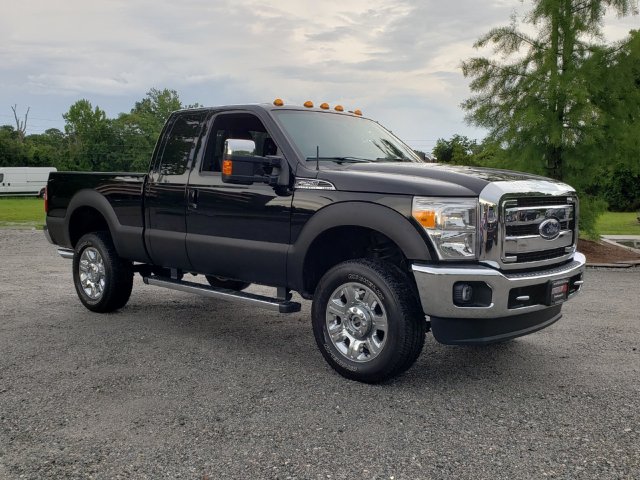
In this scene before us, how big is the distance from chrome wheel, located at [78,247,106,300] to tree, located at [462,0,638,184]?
8878 mm

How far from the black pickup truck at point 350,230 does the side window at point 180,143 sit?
0.01m

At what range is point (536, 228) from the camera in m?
4.71

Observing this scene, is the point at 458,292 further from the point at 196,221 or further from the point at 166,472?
the point at 196,221

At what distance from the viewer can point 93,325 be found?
261 inches

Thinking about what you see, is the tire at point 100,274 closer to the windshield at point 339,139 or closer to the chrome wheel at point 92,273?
the chrome wheel at point 92,273

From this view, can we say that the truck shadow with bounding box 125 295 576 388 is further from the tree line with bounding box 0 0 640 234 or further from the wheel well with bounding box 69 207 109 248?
the tree line with bounding box 0 0 640 234

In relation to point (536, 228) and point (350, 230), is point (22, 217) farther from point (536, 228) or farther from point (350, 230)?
point (536, 228)

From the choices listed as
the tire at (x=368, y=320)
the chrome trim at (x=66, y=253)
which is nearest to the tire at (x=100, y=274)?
the chrome trim at (x=66, y=253)

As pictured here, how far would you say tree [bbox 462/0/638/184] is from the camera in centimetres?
1285

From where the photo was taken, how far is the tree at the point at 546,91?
1285cm

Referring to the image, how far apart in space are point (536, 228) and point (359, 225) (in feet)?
4.13

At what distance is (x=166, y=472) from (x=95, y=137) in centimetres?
8230

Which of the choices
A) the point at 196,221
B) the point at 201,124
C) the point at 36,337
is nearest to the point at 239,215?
the point at 196,221

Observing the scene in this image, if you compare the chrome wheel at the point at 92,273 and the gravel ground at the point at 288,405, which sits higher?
the chrome wheel at the point at 92,273
